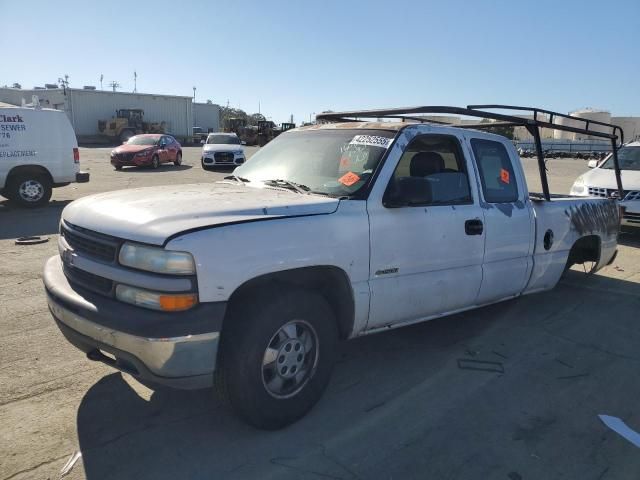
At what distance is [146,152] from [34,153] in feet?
36.2

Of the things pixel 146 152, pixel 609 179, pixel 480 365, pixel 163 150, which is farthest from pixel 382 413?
pixel 163 150

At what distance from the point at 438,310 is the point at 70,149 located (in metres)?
10.7

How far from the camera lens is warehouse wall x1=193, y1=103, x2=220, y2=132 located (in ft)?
217

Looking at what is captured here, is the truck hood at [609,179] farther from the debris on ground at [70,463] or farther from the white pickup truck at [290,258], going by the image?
the debris on ground at [70,463]

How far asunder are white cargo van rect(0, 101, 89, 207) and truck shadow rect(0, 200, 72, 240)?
0.33 meters

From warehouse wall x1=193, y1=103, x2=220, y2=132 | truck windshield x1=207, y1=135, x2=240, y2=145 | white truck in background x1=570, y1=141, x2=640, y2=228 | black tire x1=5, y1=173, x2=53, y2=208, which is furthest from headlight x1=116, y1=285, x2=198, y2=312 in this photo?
warehouse wall x1=193, y1=103, x2=220, y2=132

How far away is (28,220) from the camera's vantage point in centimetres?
1028

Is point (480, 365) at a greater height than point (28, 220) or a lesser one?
lesser

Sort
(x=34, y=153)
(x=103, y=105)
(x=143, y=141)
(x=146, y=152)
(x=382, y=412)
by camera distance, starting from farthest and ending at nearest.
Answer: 1. (x=103, y=105)
2. (x=143, y=141)
3. (x=146, y=152)
4. (x=34, y=153)
5. (x=382, y=412)

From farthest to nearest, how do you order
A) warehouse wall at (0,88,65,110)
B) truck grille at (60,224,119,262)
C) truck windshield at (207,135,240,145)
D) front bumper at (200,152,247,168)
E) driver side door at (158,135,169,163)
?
warehouse wall at (0,88,65,110)
truck windshield at (207,135,240,145)
driver side door at (158,135,169,163)
front bumper at (200,152,247,168)
truck grille at (60,224,119,262)

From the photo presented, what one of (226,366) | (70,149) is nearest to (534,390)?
(226,366)

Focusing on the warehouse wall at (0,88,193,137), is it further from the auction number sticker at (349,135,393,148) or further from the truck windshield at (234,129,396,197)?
the auction number sticker at (349,135,393,148)

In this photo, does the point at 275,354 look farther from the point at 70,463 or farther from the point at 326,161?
the point at 326,161

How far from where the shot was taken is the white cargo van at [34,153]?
11.1 m
